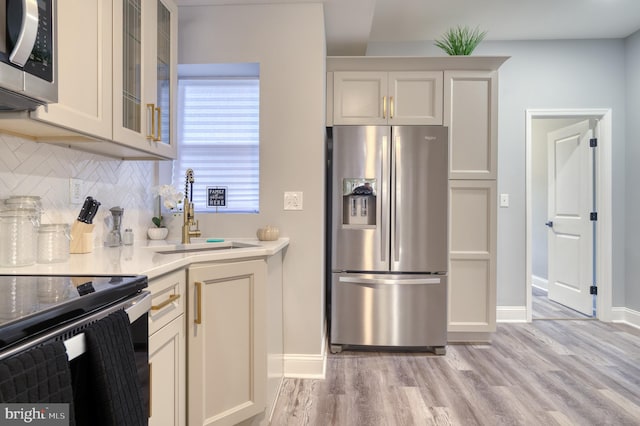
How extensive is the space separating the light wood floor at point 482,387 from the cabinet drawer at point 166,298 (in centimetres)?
97

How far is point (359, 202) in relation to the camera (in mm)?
2662

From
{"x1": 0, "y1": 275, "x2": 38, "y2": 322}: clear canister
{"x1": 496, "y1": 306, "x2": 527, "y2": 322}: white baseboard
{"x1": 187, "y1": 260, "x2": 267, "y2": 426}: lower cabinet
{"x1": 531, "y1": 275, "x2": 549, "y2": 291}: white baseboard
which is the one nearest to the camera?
{"x1": 0, "y1": 275, "x2": 38, "y2": 322}: clear canister

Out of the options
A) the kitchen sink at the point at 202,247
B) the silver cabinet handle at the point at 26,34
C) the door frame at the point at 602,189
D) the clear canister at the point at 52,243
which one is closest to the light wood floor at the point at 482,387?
the door frame at the point at 602,189

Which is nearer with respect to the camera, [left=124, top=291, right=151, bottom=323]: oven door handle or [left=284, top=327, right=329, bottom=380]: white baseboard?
[left=124, top=291, right=151, bottom=323]: oven door handle

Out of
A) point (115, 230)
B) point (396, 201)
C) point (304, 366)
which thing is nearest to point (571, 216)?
point (396, 201)

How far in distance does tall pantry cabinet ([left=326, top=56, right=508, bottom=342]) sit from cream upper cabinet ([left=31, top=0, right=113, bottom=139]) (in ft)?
5.61

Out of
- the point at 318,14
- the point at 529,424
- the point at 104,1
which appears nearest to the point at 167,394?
the point at 104,1

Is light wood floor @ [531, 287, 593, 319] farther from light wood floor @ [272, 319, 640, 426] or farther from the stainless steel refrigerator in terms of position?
the stainless steel refrigerator

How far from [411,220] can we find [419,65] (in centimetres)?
126

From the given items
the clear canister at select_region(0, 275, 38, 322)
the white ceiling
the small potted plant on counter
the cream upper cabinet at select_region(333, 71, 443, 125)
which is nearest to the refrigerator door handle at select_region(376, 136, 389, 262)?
the cream upper cabinet at select_region(333, 71, 443, 125)

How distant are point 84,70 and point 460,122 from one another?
8.43 ft

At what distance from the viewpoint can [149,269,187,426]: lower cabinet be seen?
1.15 metres

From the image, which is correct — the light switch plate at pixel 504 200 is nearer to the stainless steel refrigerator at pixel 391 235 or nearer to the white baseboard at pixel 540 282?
the stainless steel refrigerator at pixel 391 235

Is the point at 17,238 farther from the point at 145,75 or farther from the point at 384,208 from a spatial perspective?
the point at 384,208
